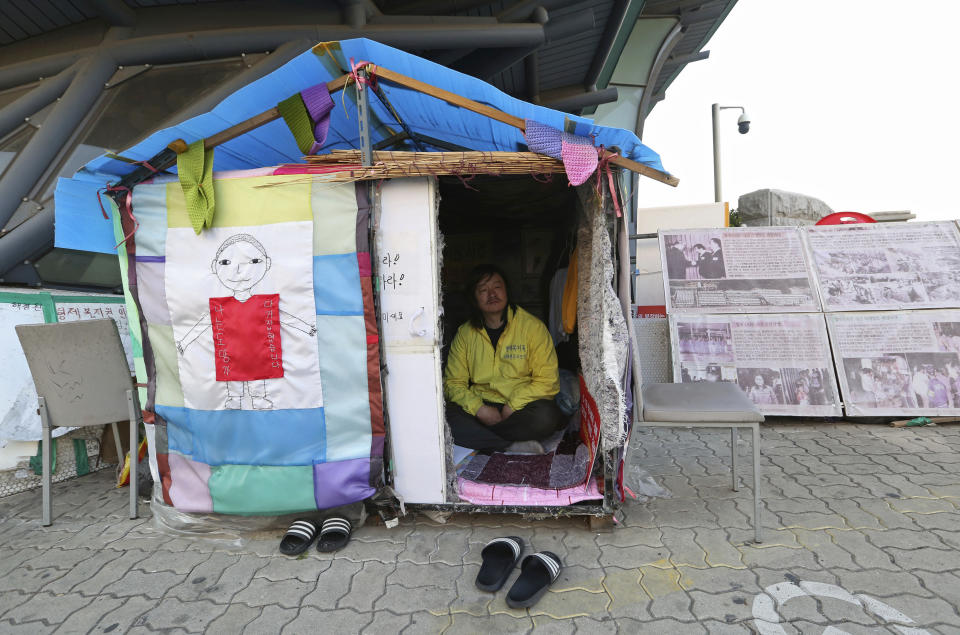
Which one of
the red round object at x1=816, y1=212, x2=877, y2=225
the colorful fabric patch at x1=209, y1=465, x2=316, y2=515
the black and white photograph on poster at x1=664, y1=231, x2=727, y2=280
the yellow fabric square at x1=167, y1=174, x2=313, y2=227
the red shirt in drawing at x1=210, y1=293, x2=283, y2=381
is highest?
the red round object at x1=816, y1=212, x2=877, y2=225

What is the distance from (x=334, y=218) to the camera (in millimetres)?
2459

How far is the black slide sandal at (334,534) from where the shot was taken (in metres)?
2.41

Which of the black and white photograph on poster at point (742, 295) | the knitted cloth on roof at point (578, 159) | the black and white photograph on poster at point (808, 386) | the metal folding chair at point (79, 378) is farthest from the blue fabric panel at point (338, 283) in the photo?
the black and white photograph on poster at point (808, 386)

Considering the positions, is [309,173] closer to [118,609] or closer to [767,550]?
[118,609]

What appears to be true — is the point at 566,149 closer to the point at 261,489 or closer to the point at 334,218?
the point at 334,218

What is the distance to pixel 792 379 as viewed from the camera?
4062 mm

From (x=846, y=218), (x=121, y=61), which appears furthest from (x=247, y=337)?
(x=846, y=218)

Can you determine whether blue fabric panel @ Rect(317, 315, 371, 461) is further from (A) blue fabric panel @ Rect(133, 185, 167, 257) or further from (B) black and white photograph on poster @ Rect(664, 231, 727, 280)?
(B) black and white photograph on poster @ Rect(664, 231, 727, 280)

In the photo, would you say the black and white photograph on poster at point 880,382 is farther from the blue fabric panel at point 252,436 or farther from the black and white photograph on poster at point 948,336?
the blue fabric panel at point 252,436

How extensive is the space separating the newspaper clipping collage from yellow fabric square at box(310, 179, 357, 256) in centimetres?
320

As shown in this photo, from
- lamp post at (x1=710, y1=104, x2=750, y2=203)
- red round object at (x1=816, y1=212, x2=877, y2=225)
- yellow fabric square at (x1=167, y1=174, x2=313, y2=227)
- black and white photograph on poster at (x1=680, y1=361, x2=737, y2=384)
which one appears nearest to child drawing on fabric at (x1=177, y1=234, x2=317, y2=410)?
yellow fabric square at (x1=167, y1=174, x2=313, y2=227)

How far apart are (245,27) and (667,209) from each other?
7.63 m

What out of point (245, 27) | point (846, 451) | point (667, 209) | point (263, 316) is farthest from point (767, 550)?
point (667, 209)

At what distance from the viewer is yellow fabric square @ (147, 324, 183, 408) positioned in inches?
104
